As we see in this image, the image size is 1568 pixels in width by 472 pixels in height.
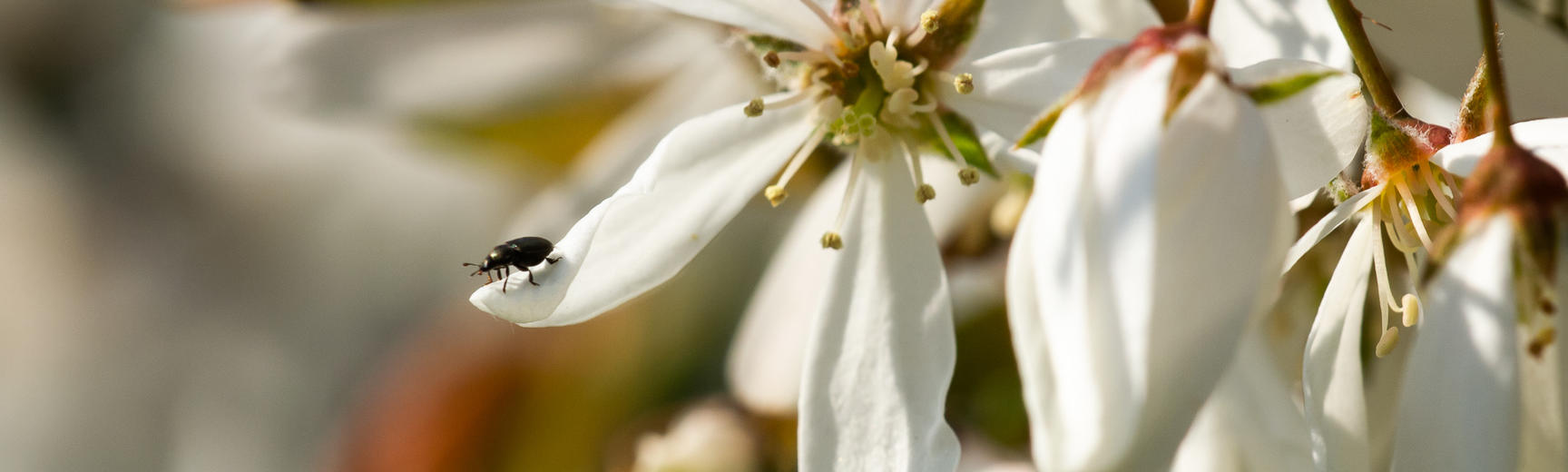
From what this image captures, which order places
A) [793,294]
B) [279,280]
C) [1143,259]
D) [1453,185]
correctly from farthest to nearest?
[279,280]
[793,294]
[1453,185]
[1143,259]

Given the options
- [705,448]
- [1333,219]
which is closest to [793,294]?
[705,448]

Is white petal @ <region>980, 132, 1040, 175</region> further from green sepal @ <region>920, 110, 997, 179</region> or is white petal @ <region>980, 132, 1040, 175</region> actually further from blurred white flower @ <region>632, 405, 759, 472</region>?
blurred white flower @ <region>632, 405, 759, 472</region>

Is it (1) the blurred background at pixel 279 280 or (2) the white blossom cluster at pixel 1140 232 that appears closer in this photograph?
(2) the white blossom cluster at pixel 1140 232

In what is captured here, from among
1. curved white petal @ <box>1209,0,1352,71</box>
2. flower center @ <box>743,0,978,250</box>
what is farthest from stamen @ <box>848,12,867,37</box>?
curved white petal @ <box>1209,0,1352,71</box>

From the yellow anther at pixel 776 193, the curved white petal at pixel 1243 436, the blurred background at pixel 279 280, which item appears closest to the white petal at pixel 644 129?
the blurred background at pixel 279 280

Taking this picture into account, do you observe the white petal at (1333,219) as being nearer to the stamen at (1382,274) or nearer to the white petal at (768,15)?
the stamen at (1382,274)

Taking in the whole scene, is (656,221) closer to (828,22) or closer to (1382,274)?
(828,22)
